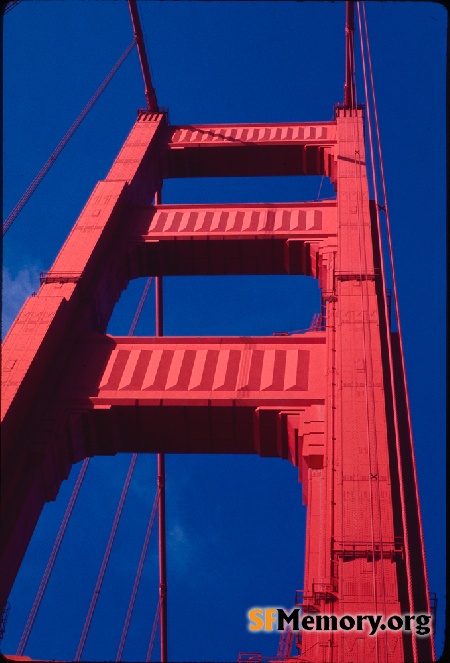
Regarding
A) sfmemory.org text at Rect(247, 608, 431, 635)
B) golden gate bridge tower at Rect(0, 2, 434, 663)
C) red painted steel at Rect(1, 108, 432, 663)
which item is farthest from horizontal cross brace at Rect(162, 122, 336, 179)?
sfmemory.org text at Rect(247, 608, 431, 635)

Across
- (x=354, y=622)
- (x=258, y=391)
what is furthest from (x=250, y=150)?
(x=354, y=622)

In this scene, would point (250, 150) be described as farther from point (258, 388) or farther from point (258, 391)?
point (258, 391)

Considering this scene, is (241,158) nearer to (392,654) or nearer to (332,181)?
(332,181)

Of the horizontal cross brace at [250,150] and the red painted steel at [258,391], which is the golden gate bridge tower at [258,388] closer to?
the red painted steel at [258,391]

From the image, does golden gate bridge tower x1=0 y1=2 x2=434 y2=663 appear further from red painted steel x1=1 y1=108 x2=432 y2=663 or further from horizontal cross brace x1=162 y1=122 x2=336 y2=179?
horizontal cross brace x1=162 y1=122 x2=336 y2=179

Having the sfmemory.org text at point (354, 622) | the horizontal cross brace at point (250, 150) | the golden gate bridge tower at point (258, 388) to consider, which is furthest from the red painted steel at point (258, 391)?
the horizontal cross brace at point (250, 150)

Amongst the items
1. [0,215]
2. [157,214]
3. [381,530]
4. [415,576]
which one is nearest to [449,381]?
[381,530]

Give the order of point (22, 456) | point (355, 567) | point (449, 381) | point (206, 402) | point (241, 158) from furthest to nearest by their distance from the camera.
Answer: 1. point (241, 158)
2. point (206, 402)
3. point (22, 456)
4. point (355, 567)
5. point (449, 381)
